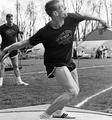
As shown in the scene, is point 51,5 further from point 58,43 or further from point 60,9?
point 58,43

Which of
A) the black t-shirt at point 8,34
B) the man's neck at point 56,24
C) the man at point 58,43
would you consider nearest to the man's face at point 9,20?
the black t-shirt at point 8,34

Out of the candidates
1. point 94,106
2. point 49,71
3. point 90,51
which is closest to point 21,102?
point 94,106

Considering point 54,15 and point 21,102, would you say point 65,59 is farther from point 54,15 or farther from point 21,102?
point 21,102

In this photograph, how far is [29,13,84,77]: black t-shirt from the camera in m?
6.37

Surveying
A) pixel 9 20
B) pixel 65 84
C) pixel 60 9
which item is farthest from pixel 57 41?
pixel 9 20

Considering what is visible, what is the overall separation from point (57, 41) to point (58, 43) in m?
0.04

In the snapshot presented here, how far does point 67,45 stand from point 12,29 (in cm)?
578

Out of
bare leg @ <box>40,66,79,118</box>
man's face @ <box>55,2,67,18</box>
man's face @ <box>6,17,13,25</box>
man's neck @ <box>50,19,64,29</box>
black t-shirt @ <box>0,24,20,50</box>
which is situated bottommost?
bare leg @ <box>40,66,79,118</box>

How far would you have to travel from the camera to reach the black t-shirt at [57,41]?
20.9 feet

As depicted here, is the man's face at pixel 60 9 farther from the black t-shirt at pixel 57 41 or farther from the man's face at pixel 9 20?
the man's face at pixel 9 20

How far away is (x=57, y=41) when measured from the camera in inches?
251

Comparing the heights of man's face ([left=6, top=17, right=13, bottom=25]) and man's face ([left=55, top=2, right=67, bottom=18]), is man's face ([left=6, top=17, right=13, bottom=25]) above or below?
below

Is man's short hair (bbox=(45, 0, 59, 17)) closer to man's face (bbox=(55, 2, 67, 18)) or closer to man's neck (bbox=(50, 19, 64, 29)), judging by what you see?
man's face (bbox=(55, 2, 67, 18))

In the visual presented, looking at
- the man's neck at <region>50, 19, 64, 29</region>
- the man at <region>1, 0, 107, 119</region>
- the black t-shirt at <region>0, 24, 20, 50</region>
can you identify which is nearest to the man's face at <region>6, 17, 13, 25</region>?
the black t-shirt at <region>0, 24, 20, 50</region>
